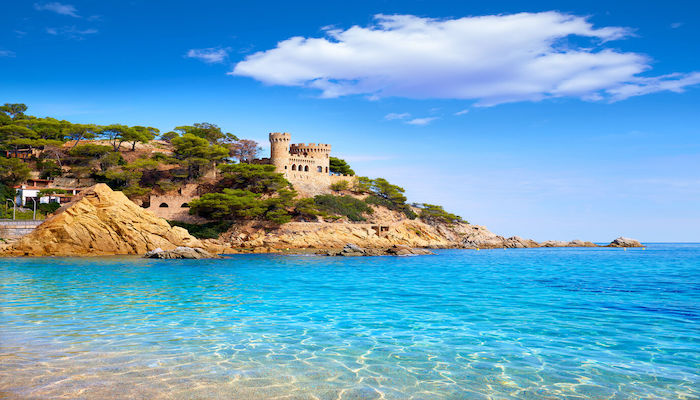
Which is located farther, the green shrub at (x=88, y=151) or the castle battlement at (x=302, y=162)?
the castle battlement at (x=302, y=162)

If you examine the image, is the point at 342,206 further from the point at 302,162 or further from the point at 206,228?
the point at 206,228

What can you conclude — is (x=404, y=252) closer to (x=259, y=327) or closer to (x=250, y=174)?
(x=250, y=174)

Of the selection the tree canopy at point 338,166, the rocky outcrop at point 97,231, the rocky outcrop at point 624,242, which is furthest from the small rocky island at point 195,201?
the rocky outcrop at point 624,242

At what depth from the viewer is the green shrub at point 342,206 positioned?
6391 centimetres

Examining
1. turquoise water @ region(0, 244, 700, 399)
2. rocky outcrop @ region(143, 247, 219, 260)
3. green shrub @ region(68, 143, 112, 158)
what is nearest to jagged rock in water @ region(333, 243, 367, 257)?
rocky outcrop @ region(143, 247, 219, 260)

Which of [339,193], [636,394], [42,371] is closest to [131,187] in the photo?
[339,193]

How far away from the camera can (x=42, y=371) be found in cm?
677

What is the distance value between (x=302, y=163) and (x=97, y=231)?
4084 cm

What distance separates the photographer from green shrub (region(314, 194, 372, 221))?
210 feet

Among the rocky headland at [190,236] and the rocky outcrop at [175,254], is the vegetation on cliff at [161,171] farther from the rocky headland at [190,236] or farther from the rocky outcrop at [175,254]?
the rocky outcrop at [175,254]

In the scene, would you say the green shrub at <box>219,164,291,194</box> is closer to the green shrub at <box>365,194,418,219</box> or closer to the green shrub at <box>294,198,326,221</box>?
the green shrub at <box>294,198,326,221</box>

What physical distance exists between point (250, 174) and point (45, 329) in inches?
2085

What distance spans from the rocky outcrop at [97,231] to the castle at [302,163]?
2904 centimetres

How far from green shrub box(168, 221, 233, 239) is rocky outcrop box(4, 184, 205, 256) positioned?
33.5 feet
